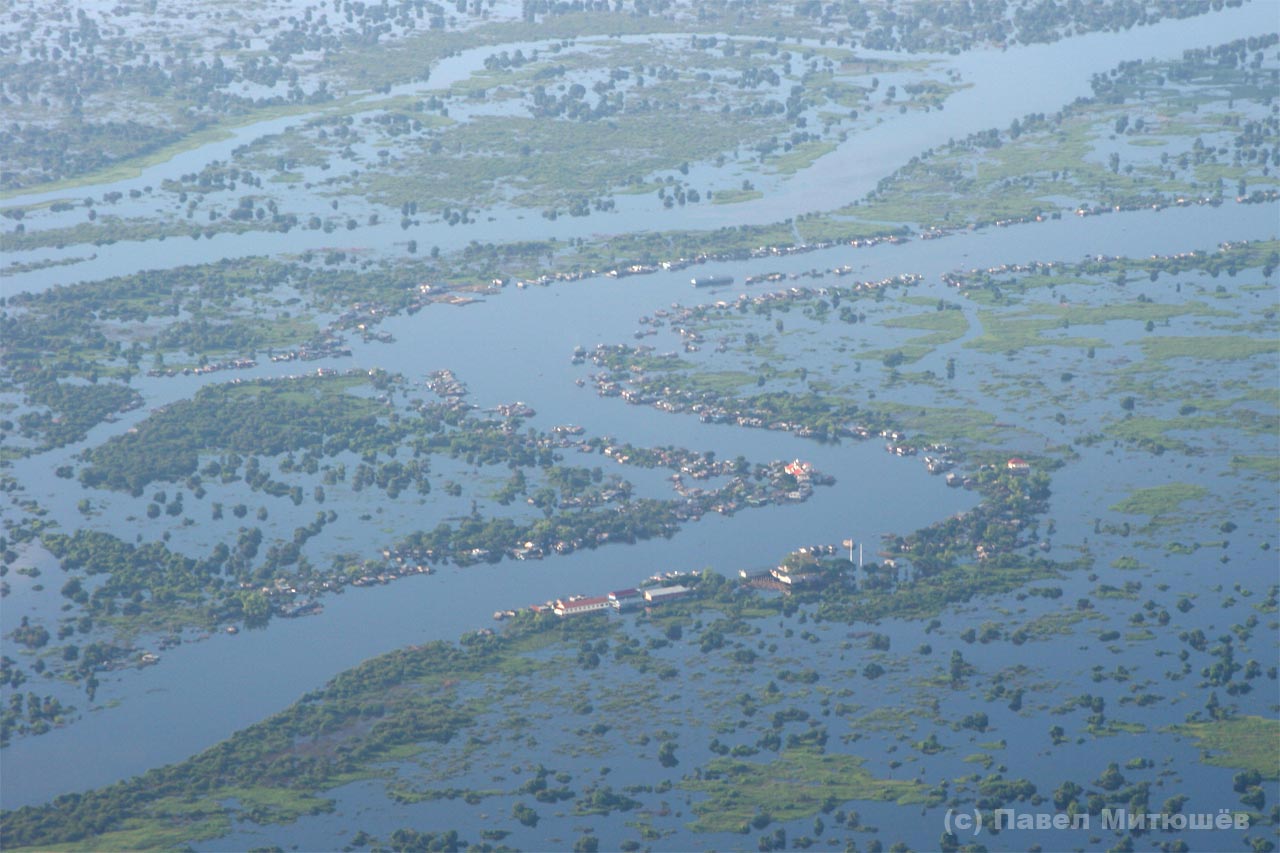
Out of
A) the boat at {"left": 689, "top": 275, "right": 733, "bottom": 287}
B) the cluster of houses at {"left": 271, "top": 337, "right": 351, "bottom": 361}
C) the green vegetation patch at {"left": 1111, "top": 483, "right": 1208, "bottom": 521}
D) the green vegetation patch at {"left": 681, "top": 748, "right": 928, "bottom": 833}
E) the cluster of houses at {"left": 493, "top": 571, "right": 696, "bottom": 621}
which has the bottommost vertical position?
the green vegetation patch at {"left": 681, "top": 748, "right": 928, "bottom": 833}

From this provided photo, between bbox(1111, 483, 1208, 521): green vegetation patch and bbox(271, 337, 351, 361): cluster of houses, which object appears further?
bbox(271, 337, 351, 361): cluster of houses

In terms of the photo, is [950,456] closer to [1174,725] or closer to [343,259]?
[1174,725]

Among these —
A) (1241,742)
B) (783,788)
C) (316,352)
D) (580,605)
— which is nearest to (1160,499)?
(1241,742)

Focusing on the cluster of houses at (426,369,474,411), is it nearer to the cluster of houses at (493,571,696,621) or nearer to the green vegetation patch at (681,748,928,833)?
the cluster of houses at (493,571,696,621)

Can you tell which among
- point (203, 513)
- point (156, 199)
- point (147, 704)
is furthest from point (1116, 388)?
point (156, 199)

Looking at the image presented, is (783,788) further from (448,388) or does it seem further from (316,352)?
(316,352)

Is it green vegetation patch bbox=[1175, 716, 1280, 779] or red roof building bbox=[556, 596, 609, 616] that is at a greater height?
red roof building bbox=[556, 596, 609, 616]

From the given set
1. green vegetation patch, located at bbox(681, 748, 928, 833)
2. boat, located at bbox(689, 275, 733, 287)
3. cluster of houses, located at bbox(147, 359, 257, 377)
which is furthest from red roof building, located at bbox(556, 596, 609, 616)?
boat, located at bbox(689, 275, 733, 287)

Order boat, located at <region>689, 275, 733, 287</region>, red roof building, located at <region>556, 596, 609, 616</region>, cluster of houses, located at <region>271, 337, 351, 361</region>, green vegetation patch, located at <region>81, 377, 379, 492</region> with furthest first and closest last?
boat, located at <region>689, 275, 733, 287</region> < cluster of houses, located at <region>271, 337, 351, 361</region> < green vegetation patch, located at <region>81, 377, 379, 492</region> < red roof building, located at <region>556, 596, 609, 616</region>

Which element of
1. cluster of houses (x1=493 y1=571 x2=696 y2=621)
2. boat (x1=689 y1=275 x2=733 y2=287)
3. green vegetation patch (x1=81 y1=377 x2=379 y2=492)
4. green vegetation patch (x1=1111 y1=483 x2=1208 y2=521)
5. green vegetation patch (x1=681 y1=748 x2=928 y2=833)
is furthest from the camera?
boat (x1=689 y1=275 x2=733 y2=287)
